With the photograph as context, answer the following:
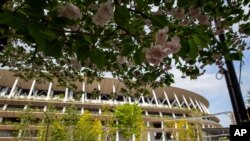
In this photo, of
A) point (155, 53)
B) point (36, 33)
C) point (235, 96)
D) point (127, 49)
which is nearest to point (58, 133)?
point (235, 96)

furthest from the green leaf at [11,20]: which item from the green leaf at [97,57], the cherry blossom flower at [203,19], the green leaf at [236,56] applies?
the cherry blossom flower at [203,19]

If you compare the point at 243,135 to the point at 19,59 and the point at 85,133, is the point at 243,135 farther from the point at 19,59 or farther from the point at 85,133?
the point at 85,133

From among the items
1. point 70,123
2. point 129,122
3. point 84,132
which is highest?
point 129,122

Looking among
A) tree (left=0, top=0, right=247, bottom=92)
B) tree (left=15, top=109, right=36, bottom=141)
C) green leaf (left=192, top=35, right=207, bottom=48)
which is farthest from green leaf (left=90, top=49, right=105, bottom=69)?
tree (left=15, top=109, right=36, bottom=141)

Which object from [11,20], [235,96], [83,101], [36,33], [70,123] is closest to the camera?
[11,20]

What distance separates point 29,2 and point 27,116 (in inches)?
1798

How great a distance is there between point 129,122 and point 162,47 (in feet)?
152

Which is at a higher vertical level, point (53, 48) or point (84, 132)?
point (84, 132)

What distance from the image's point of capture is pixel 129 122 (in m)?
48.4

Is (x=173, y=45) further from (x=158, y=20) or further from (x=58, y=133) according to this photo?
(x=58, y=133)

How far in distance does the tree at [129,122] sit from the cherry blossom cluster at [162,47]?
44.9m

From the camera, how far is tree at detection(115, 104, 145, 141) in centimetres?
4750

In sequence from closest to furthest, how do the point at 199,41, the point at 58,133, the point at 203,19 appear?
the point at 199,41
the point at 203,19
the point at 58,133

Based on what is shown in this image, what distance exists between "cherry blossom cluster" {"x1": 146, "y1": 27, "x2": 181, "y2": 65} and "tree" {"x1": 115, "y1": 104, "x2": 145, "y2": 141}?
147ft
